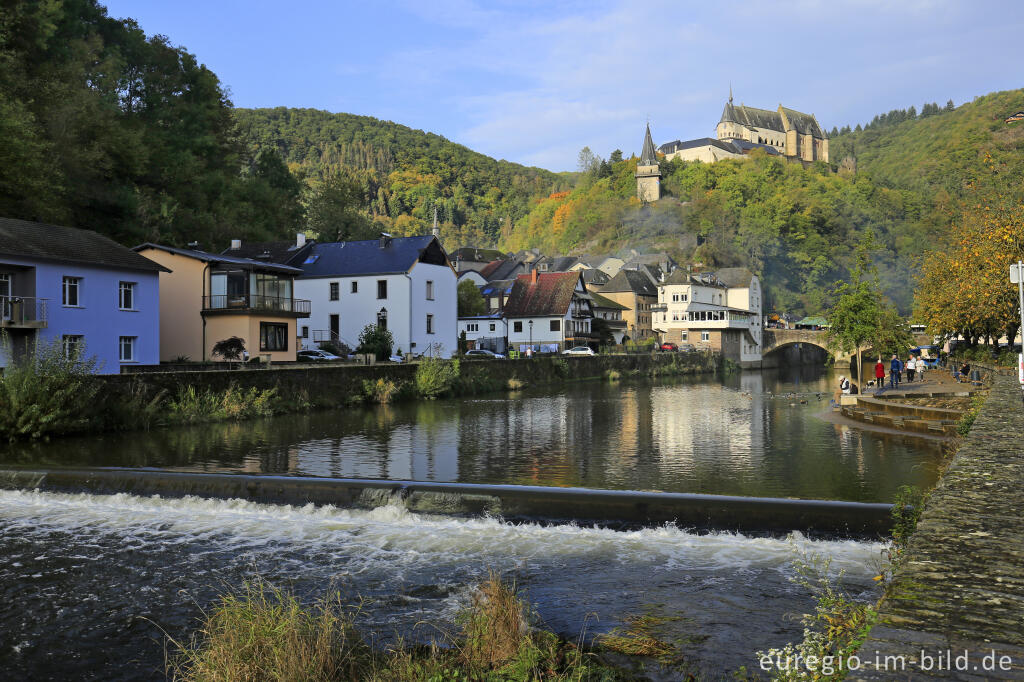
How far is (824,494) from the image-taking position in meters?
14.3

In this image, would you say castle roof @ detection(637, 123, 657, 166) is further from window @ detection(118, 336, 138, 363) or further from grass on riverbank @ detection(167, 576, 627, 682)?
grass on riverbank @ detection(167, 576, 627, 682)

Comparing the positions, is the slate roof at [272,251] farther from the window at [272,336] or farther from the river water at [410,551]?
the river water at [410,551]

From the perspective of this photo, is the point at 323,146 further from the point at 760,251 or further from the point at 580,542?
the point at 580,542

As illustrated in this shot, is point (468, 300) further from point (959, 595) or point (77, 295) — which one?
point (959, 595)

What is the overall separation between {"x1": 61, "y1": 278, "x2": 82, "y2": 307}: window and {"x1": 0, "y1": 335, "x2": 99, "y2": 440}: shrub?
24.2 feet

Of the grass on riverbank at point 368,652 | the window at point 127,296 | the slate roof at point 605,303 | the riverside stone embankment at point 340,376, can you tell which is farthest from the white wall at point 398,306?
the grass on riverbank at point 368,652

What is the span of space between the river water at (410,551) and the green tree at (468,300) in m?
53.0

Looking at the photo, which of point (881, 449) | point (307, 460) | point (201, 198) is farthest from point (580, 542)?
point (201, 198)

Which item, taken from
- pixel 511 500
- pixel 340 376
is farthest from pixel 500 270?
pixel 511 500

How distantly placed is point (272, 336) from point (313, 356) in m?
4.10

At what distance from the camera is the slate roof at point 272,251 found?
56.7 m

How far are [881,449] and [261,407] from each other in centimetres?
2186

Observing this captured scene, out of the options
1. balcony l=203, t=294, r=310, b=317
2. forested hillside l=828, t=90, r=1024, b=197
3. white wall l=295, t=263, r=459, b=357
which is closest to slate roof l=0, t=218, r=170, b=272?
balcony l=203, t=294, r=310, b=317

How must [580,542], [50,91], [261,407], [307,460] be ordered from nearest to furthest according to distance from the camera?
[580,542] → [307,460] → [261,407] → [50,91]
